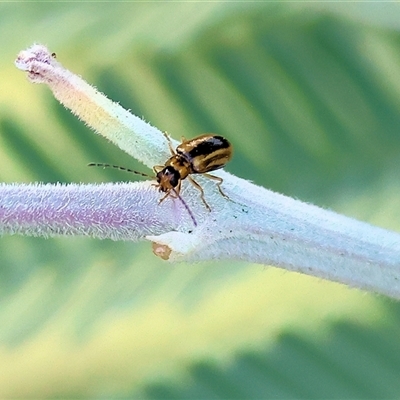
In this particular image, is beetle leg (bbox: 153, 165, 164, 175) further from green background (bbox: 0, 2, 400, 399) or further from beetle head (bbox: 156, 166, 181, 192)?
green background (bbox: 0, 2, 400, 399)

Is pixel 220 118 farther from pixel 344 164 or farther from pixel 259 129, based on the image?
pixel 344 164

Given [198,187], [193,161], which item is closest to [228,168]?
[193,161]

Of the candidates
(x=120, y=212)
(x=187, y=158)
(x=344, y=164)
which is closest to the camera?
(x=120, y=212)

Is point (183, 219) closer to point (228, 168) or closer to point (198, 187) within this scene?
point (198, 187)

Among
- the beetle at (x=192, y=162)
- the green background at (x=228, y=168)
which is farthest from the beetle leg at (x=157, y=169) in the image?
the green background at (x=228, y=168)

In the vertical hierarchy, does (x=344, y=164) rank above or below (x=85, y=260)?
above

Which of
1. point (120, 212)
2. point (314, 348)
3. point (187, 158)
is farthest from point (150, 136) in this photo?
point (314, 348)
